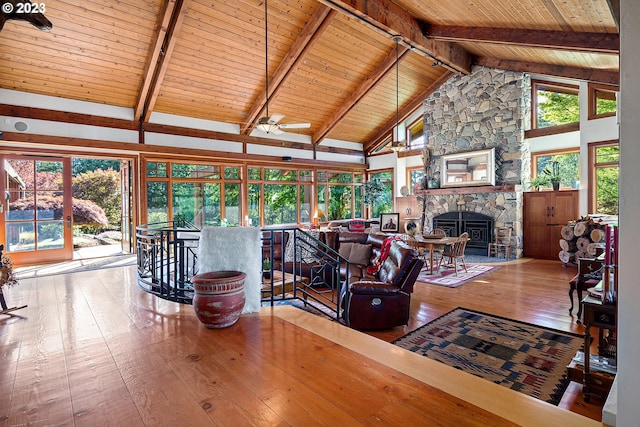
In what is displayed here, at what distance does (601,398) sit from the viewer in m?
2.37

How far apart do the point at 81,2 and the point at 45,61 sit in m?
1.47

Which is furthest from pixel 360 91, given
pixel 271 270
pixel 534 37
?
pixel 271 270

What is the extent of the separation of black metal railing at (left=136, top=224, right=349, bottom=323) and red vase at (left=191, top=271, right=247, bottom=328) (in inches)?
14.9

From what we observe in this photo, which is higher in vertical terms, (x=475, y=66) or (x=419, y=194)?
(x=475, y=66)

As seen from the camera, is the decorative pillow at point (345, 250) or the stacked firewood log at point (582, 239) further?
the stacked firewood log at point (582, 239)

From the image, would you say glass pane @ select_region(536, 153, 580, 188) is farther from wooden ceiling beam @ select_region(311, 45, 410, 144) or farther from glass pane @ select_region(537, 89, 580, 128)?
wooden ceiling beam @ select_region(311, 45, 410, 144)

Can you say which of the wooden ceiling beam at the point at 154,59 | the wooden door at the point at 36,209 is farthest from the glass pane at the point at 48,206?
the wooden ceiling beam at the point at 154,59

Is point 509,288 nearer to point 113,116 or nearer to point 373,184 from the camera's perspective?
point 373,184

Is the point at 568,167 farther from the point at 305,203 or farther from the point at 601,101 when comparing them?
the point at 305,203

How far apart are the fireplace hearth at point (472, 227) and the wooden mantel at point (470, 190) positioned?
2.01 ft

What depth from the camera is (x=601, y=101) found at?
704 centimetres

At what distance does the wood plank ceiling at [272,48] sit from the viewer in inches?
203

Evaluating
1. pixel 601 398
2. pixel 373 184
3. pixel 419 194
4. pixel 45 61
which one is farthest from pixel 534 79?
pixel 45 61

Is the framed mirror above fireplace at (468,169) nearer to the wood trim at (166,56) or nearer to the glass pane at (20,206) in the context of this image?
the wood trim at (166,56)
